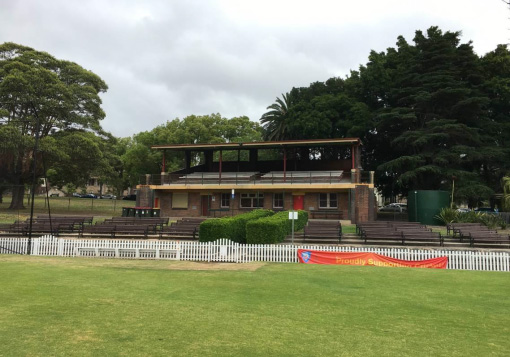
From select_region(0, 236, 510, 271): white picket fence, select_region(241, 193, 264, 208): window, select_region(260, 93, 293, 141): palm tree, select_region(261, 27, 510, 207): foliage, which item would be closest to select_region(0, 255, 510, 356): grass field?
select_region(0, 236, 510, 271): white picket fence

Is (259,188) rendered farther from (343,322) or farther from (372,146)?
(343,322)

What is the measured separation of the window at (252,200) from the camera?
35.2 m

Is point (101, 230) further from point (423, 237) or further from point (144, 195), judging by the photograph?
point (423, 237)

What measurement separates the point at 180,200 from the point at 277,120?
25.2m

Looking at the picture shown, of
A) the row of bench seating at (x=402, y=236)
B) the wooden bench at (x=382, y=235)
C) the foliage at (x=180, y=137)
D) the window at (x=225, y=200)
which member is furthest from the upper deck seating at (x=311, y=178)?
the foliage at (x=180, y=137)

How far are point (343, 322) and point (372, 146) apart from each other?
135 feet

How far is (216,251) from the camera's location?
14.9 meters

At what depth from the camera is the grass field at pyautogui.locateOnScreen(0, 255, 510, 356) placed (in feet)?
16.9

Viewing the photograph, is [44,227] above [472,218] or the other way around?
the other way around

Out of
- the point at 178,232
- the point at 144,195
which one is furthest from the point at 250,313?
the point at 144,195

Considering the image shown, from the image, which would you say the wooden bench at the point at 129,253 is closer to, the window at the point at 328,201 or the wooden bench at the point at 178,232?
the wooden bench at the point at 178,232

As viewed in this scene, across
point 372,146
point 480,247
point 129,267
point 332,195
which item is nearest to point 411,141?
point 372,146

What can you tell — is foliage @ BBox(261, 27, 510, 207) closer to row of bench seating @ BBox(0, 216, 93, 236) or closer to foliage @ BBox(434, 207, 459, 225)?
foliage @ BBox(434, 207, 459, 225)

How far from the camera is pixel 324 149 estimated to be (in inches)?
1892
